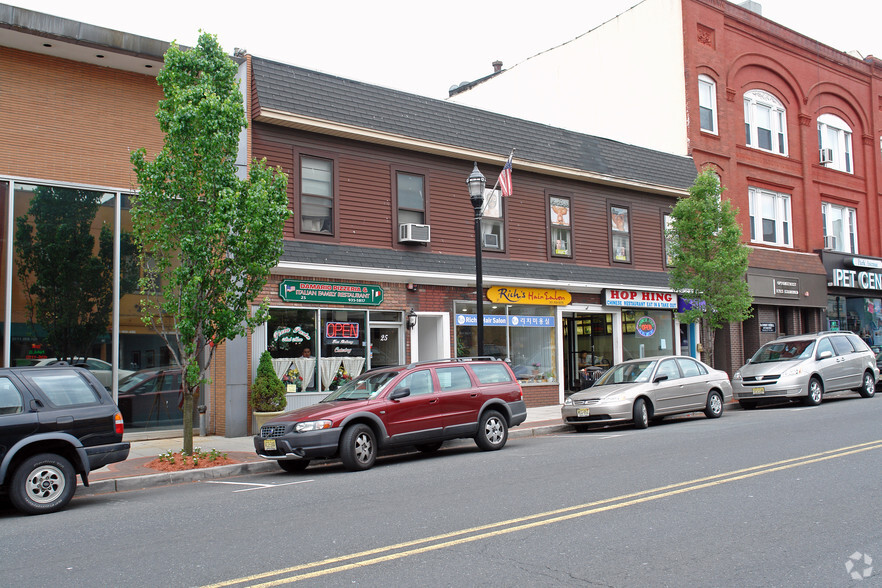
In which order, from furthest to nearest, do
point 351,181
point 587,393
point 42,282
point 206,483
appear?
point 351,181, point 587,393, point 42,282, point 206,483

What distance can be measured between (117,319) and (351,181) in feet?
18.9

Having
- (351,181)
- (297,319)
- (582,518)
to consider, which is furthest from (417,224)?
(582,518)

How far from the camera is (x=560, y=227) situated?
2130 centimetres

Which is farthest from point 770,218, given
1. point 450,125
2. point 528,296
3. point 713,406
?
point 450,125

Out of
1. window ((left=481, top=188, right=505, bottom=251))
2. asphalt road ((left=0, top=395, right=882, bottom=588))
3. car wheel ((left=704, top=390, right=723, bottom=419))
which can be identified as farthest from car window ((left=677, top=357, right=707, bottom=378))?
window ((left=481, top=188, right=505, bottom=251))

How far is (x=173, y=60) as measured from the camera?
12047 mm

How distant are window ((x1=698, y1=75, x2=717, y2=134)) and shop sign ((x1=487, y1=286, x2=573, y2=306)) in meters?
9.53

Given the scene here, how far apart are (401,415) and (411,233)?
6.79 metres

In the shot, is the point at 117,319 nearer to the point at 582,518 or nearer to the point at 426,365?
the point at 426,365

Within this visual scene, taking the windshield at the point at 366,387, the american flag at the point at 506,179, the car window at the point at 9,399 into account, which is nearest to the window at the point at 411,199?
the american flag at the point at 506,179

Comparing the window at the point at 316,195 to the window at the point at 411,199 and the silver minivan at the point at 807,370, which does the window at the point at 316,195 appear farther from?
the silver minivan at the point at 807,370

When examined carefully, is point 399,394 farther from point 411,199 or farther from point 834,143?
point 834,143

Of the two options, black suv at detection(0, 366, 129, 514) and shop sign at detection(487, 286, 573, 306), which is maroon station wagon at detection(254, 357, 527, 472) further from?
shop sign at detection(487, 286, 573, 306)

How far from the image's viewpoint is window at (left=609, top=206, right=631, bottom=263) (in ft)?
73.9
